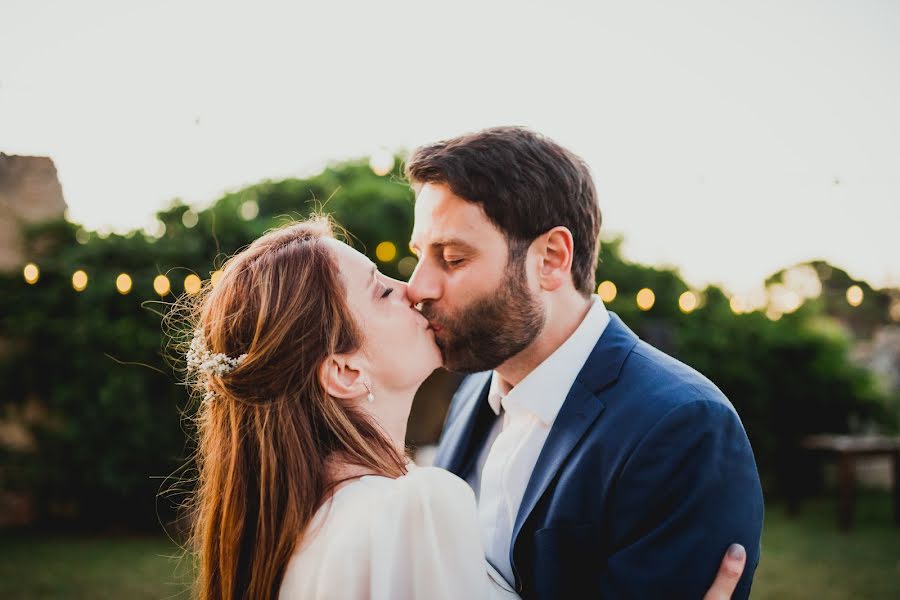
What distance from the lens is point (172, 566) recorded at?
590cm

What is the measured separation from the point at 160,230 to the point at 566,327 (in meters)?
5.28

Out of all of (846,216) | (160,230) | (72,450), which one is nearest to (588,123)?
(846,216)

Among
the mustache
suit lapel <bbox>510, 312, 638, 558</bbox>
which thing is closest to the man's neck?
suit lapel <bbox>510, 312, 638, 558</bbox>

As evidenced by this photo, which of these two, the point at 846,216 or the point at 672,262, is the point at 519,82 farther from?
the point at 672,262

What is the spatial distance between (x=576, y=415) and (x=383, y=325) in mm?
625

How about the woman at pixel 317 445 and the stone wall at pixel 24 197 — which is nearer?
the woman at pixel 317 445

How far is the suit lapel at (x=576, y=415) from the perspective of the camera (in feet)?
6.79

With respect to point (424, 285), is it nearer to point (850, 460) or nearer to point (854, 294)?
point (854, 294)

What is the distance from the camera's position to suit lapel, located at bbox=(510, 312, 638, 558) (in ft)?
6.79

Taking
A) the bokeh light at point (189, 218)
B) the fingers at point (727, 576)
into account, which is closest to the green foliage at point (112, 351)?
the bokeh light at point (189, 218)

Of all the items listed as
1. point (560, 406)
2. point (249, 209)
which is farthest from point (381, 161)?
point (249, 209)

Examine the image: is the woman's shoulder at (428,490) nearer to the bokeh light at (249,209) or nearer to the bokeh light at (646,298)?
A: the bokeh light at (646,298)

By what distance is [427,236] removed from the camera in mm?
2344

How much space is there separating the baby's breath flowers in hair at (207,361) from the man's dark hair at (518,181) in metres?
0.87
